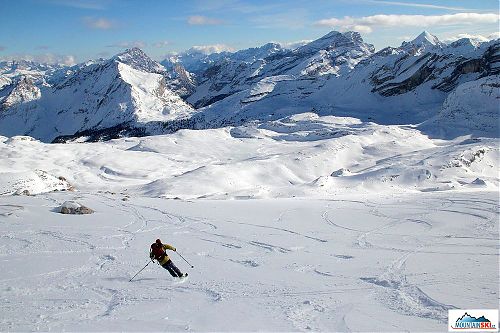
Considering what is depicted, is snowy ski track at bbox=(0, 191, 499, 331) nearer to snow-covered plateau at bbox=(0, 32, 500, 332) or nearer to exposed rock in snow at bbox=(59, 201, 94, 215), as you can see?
snow-covered plateau at bbox=(0, 32, 500, 332)

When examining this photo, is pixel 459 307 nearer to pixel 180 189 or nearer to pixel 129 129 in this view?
pixel 180 189

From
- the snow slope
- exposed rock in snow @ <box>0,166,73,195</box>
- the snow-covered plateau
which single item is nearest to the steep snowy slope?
the snow slope

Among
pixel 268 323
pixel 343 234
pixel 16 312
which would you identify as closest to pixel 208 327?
pixel 268 323

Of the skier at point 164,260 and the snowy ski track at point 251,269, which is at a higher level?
the skier at point 164,260

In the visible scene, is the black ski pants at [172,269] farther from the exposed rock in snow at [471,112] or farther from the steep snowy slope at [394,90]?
the steep snowy slope at [394,90]

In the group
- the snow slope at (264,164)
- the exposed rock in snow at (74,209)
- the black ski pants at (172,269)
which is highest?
the black ski pants at (172,269)

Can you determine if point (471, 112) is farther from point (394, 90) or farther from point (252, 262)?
point (252, 262)

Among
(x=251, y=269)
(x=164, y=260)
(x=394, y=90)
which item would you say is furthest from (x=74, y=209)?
(x=394, y=90)

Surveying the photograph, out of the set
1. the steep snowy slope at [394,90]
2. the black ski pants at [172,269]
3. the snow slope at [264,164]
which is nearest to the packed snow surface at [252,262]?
the black ski pants at [172,269]
